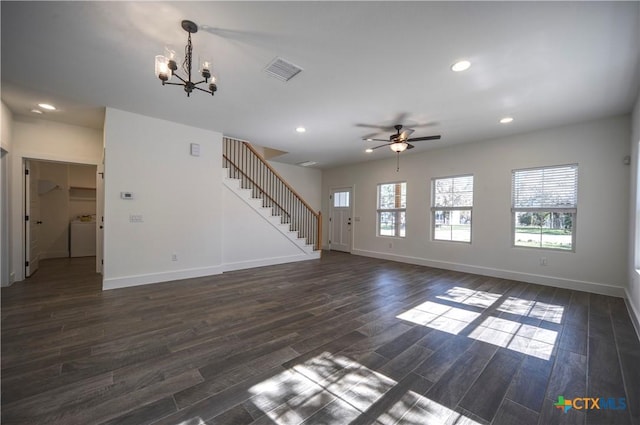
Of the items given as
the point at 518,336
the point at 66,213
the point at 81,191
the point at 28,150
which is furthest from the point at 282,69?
the point at 81,191

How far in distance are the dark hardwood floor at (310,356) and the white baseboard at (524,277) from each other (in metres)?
0.35

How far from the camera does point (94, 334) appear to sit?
2543 millimetres

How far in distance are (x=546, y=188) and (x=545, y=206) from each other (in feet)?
1.08

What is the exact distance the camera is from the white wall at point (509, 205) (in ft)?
13.1

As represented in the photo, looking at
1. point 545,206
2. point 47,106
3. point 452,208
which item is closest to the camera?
point 47,106

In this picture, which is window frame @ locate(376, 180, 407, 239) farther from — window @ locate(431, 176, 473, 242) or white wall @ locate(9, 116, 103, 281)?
white wall @ locate(9, 116, 103, 281)

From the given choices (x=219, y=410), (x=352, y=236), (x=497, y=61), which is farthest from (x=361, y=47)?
(x=352, y=236)

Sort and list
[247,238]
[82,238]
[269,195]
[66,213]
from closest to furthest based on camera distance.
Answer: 1. [247,238]
2. [269,195]
3. [66,213]
4. [82,238]

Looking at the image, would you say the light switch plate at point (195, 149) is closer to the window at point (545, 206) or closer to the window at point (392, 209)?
the window at point (392, 209)

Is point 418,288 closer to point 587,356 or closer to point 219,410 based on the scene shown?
point 587,356

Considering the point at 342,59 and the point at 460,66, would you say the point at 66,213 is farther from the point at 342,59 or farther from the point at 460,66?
the point at 460,66

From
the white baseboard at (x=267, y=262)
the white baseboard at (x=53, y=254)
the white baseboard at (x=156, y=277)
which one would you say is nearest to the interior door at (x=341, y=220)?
the white baseboard at (x=267, y=262)

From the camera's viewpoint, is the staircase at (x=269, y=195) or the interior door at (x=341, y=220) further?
the interior door at (x=341, y=220)

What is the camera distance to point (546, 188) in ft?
15.3
